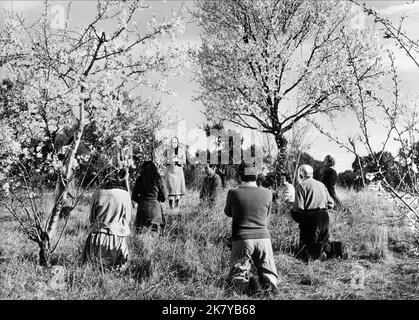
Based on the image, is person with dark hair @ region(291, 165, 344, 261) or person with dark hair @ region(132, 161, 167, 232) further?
person with dark hair @ region(132, 161, 167, 232)

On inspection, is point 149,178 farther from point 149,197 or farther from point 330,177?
point 330,177

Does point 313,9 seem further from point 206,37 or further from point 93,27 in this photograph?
point 93,27

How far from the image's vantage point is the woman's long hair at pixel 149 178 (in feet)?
21.2

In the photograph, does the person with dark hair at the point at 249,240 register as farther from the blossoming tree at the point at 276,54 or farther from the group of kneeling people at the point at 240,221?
the blossoming tree at the point at 276,54

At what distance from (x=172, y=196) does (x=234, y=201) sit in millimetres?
4827

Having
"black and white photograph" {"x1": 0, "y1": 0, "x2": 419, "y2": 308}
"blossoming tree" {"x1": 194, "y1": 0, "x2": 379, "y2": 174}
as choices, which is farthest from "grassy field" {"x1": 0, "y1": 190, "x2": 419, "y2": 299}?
"blossoming tree" {"x1": 194, "y1": 0, "x2": 379, "y2": 174}

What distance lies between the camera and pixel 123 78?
5582 millimetres

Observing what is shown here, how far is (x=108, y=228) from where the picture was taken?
4.92 meters

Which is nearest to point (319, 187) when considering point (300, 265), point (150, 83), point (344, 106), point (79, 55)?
point (300, 265)

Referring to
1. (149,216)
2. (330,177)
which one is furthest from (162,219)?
(330,177)

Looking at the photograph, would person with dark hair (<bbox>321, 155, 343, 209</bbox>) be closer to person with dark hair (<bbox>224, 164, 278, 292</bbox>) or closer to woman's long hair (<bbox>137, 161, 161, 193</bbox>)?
woman's long hair (<bbox>137, 161, 161, 193</bbox>)

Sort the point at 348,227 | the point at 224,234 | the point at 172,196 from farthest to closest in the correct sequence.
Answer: the point at 172,196 → the point at 348,227 → the point at 224,234

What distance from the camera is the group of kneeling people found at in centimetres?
438

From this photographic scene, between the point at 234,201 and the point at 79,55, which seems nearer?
the point at 234,201
